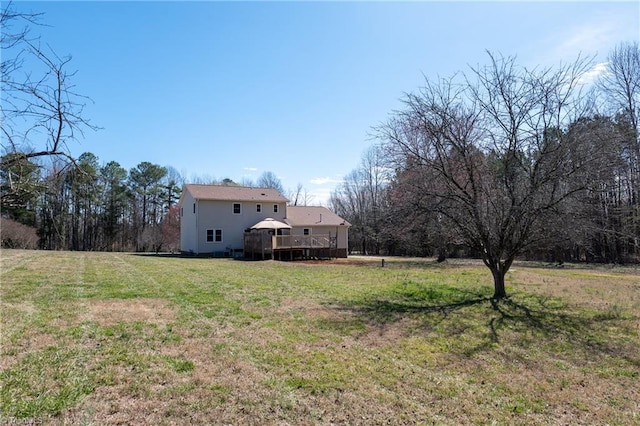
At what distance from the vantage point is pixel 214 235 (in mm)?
27000

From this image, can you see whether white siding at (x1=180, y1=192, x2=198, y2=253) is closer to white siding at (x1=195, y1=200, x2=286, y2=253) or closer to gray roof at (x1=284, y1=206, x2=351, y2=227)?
white siding at (x1=195, y1=200, x2=286, y2=253)

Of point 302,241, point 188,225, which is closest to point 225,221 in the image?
point 188,225

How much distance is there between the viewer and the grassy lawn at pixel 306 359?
3.40m

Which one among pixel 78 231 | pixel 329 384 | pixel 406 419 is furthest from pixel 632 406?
pixel 78 231

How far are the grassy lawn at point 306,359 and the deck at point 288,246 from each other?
47.7 ft

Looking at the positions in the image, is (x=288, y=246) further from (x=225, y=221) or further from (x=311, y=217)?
(x=311, y=217)

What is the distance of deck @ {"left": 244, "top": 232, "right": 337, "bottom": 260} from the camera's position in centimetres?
2355

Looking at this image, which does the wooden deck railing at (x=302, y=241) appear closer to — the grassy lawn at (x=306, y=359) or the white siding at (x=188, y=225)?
the white siding at (x=188, y=225)

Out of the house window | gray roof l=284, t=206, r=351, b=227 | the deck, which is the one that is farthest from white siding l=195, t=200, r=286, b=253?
the deck

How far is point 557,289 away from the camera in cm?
1125

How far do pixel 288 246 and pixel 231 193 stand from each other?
6.64 m

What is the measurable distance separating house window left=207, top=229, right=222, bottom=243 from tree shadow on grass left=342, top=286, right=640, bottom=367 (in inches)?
758

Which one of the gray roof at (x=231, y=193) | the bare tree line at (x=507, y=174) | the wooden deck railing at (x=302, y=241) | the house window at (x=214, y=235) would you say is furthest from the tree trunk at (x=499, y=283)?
the house window at (x=214, y=235)

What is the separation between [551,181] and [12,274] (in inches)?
554
